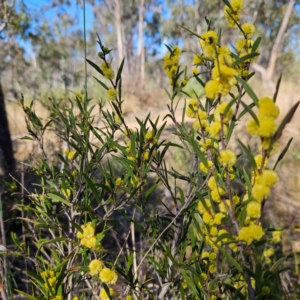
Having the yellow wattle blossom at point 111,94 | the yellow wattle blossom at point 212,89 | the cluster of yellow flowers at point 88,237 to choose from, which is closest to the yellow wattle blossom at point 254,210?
the yellow wattle blossom at point 212,89

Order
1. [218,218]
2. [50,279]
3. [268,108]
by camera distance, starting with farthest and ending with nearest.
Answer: [50,279] → [218,218] → [268,108]

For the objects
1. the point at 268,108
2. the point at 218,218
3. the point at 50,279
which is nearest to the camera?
the point at 268,108

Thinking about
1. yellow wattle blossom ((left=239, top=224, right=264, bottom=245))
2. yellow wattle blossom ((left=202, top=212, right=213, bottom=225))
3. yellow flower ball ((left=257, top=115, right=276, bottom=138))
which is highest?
yellow flower ball ((left=257, top=115, right=276, bottom=138))

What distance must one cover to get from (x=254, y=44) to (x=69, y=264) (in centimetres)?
51

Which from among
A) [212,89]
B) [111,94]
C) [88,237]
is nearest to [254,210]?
[212,89]

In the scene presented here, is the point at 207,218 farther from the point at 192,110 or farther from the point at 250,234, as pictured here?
the point at 192,110

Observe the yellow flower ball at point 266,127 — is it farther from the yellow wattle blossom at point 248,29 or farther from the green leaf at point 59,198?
the green leaf at point 59,198

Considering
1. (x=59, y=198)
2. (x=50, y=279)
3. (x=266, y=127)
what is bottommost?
(x=50, y=279)

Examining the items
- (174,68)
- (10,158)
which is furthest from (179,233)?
(10,158)

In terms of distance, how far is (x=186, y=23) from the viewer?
11852 mm

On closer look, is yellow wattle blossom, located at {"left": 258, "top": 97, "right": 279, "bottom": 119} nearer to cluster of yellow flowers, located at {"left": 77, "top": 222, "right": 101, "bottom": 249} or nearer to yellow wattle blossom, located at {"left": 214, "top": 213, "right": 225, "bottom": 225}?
yellow wattle blossom, located at {"left": 214, "top": 213, "right": 225, "bottom": 225}

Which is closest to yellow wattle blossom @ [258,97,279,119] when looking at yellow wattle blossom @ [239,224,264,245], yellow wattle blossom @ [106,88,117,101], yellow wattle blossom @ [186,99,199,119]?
yellow wattle blossom @ [239,224,264,245]

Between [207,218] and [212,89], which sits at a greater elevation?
[212,89]

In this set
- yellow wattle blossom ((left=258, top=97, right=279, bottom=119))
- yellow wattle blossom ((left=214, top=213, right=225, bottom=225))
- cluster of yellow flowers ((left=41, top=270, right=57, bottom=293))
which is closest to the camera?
yellow wattle blossom ((left=258, top=97, right=279, bottom=119))
